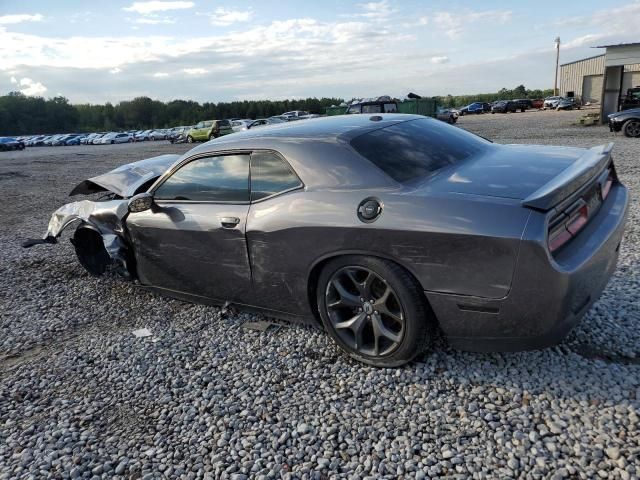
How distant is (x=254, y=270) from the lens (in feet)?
10.9

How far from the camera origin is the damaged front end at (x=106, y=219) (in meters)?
4.27

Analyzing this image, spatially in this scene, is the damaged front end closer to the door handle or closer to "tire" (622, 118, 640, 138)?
the door handle

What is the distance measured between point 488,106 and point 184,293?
55932 millimetres

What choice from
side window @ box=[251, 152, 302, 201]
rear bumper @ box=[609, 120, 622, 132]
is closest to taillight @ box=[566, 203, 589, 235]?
side window @ box=[251, 152, 302, 201]

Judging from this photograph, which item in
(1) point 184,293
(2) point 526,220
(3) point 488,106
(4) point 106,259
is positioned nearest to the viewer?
(2) point 526,220

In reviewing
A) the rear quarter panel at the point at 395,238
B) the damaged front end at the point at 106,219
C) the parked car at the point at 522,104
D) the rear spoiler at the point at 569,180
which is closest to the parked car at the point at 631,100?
the rear spoiler at the point at 569,180

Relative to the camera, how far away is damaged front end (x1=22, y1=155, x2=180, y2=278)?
4.27m

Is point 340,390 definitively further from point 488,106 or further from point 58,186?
point 488,106

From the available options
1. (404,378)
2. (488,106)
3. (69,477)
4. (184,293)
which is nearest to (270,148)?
(184,293)

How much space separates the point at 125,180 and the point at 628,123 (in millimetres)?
15366

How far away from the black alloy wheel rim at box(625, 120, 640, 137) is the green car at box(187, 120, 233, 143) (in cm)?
2398

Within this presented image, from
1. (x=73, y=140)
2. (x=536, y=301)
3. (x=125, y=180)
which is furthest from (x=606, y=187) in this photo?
(x=73, y=140)

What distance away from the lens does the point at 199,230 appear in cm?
354

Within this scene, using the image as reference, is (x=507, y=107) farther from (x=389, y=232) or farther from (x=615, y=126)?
(x=389, y=232)
